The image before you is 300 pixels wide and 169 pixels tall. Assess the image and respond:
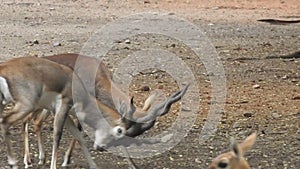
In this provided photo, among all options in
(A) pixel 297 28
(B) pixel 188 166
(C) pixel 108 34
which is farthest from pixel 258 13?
(B) pixel 188 166

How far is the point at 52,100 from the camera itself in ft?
25.0

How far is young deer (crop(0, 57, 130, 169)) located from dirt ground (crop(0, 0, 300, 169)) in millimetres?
353

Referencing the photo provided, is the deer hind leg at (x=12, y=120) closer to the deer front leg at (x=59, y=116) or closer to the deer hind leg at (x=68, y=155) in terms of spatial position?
the deer front leg at (x=59, y=116)

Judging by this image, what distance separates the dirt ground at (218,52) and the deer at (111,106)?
0.20 metres

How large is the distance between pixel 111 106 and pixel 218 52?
607 centimetres

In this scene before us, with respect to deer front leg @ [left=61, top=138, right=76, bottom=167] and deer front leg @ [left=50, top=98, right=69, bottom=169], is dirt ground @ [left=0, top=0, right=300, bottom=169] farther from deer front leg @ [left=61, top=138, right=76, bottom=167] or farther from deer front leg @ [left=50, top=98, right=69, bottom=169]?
deer front leg @ [left=50, top=98, right=69, bottom=169]

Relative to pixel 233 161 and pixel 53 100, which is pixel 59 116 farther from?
pixel 233 161

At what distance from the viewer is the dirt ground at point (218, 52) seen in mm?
8273

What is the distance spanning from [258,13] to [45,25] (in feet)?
17.9

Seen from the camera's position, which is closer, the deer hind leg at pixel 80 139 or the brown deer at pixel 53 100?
the brown deer at pixel 53 100

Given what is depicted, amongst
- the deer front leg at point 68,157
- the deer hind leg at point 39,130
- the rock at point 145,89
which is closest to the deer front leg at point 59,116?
the deer front leg at point 68,157

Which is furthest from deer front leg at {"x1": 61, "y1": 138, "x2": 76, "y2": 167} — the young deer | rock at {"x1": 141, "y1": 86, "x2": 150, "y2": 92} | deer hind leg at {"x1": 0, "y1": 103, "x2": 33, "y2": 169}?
rock at {"x1": 141, "y1": 86, "x2": 150, "y2": 92}

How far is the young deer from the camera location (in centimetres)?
745

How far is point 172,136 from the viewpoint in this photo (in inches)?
345
